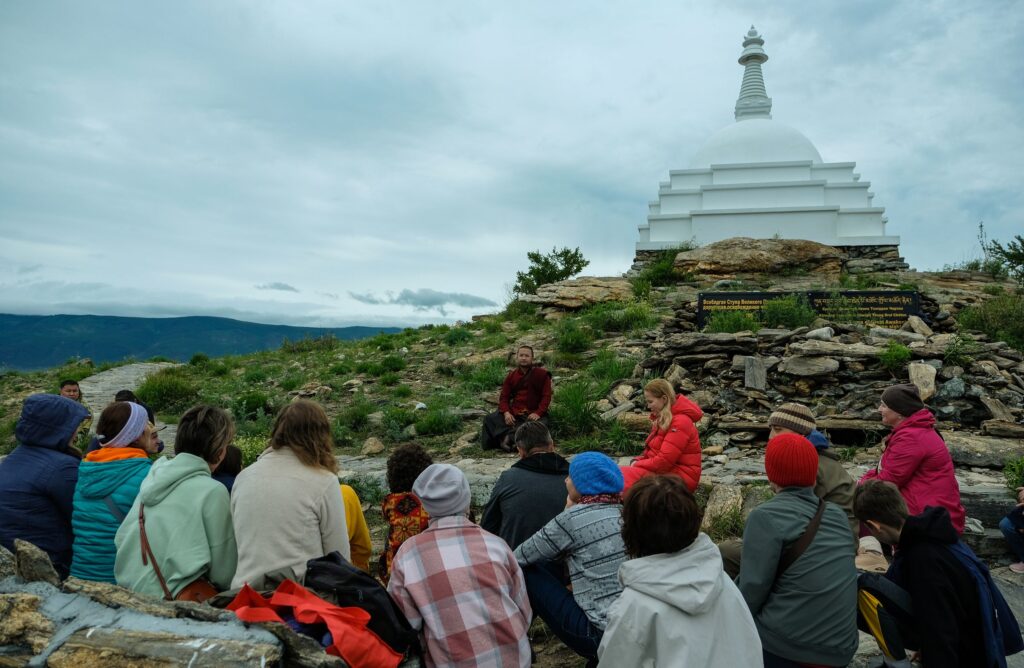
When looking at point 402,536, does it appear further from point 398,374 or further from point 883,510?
point 398,374

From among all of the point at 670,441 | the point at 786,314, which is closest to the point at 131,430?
the point at 670,441

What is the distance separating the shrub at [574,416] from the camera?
28.7 ft

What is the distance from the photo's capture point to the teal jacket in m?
3.26

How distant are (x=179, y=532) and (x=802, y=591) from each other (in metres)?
2.84

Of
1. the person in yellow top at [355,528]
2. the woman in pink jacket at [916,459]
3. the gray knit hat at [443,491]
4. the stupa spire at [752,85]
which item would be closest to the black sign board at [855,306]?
the woman in pink jacket at [916,459]

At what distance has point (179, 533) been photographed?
3.00 metres

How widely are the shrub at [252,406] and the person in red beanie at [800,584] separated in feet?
32.6

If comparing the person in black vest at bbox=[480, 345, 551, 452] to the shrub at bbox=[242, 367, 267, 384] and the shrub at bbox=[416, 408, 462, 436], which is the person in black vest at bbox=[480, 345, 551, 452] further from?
the shrub at bbox=[242, 367, 267, 384]

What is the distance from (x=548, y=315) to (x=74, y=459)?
14.5 m

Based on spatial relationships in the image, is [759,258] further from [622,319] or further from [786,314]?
[786,314]

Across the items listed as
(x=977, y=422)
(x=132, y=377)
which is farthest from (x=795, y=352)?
(x=132, y=377)

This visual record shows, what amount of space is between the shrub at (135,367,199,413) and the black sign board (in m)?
10.5

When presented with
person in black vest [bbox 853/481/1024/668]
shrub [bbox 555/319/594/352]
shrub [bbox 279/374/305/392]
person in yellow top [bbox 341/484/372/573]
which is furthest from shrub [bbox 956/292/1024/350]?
shrub [bbox 279/374/305/392]

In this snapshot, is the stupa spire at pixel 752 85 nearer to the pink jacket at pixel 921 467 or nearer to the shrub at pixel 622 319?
the shrub at pixel 622 319
